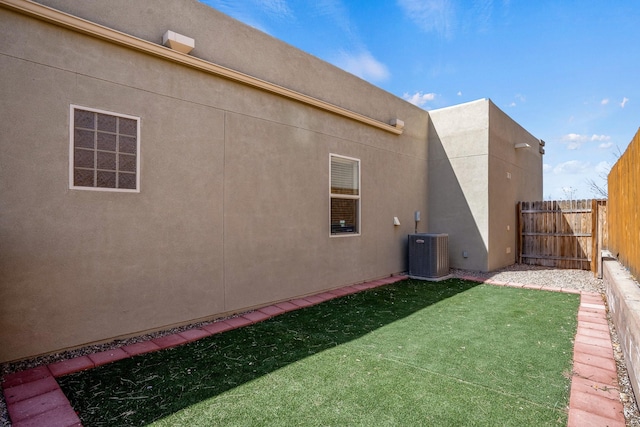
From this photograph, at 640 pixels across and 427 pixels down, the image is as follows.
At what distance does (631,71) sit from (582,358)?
1396 cm

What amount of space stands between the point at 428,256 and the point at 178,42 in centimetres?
618

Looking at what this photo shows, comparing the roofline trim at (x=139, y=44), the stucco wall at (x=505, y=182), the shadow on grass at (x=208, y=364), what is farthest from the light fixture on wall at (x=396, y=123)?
the shadow on grass at (x=208, y=364)

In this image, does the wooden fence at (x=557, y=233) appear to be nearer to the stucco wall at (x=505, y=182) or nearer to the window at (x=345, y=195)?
the stucco wall at (x=505, y=182)

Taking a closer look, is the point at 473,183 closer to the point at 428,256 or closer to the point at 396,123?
the point at 428,256

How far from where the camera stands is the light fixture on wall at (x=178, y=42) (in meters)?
3.82

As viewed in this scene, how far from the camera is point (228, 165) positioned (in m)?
4.50

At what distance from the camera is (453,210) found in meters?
8.62

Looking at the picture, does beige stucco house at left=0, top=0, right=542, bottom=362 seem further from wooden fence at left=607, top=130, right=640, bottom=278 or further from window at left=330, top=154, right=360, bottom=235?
wooden fence at left=607, top=130, right=640, bottom=278

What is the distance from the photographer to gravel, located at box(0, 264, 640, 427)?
2.44 m

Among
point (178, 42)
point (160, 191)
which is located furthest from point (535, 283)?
point (178, 42)

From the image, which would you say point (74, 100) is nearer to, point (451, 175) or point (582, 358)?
point (582, 358)

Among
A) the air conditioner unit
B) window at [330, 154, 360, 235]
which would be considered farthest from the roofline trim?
the air conditioner unit

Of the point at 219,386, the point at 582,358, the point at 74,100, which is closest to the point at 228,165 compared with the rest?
the point at 74,100

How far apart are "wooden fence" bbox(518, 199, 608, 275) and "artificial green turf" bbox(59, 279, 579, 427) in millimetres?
5518
